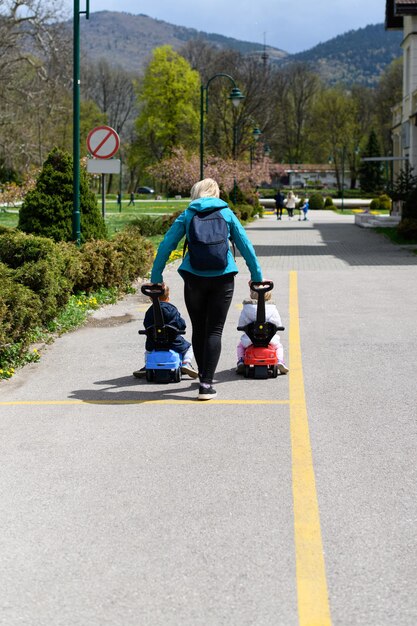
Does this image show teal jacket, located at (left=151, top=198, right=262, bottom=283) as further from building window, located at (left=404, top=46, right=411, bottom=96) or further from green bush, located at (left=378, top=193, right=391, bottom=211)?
green bush, located at (left=378, top=193, right=391, bottom=211)

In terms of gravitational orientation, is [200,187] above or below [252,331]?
above

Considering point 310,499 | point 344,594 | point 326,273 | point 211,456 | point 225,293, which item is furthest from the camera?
point 326,273

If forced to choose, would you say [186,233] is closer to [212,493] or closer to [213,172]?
[212,493]

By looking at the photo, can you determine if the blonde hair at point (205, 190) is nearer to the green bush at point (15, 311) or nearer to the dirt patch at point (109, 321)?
the green bush at point (15, 311)

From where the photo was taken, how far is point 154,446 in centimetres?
639

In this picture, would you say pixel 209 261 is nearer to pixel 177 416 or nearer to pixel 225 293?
pixel 225 293

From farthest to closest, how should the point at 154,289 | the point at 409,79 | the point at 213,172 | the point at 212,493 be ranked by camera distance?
the point at 213,172, the point at 409,79, the point at 154,289, the point at 212,493

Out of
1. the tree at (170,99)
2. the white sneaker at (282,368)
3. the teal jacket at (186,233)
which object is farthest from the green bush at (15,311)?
the tree at (170,99)

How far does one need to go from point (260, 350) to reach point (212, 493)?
3.49m

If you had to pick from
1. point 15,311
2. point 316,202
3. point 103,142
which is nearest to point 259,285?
point 15,311

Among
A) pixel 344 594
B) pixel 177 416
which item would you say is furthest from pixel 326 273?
pixel 344 594

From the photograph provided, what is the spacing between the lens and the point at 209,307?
7965mm

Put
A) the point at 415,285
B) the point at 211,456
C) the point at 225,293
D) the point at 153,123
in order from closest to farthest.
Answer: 1. the point at 211,456
2. the point at 225,293
3. the point at 415,285
4. the point at 153,123

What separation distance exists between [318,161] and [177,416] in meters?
121
